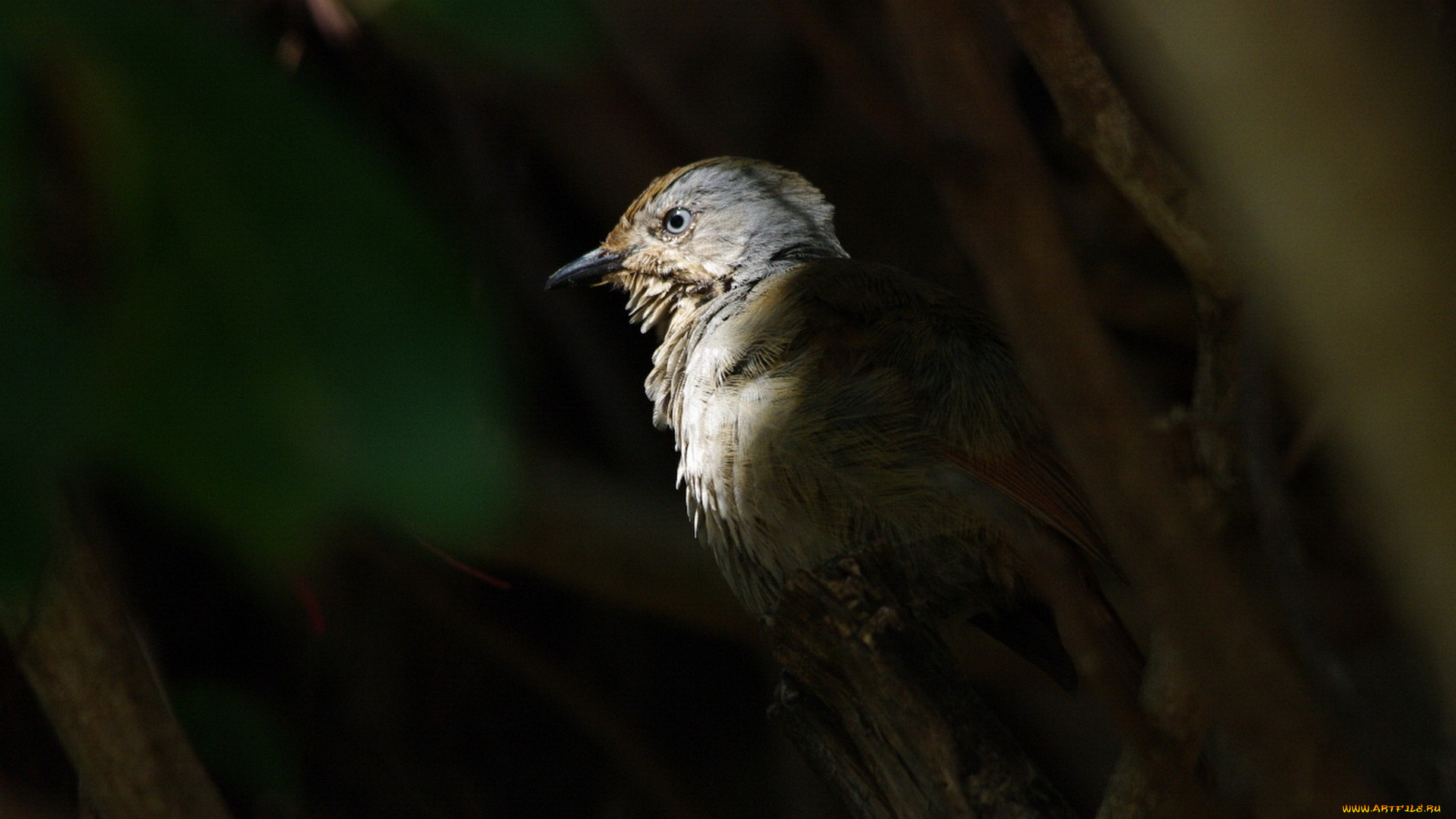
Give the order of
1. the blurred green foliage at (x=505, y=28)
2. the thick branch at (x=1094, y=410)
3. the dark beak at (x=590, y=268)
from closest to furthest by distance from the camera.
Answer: the blurred green foliage at (x=505, y=28) → the thick branch at (x=1094, y=410) → the dark beak at (x=590, y=268)

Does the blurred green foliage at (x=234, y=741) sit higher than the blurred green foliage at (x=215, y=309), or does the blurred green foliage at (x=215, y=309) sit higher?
the blurred green foliage at (x=215, y=309)

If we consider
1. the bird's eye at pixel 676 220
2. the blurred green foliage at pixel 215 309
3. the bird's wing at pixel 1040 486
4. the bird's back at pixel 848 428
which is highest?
the blurred green foliage at pixel 215 309

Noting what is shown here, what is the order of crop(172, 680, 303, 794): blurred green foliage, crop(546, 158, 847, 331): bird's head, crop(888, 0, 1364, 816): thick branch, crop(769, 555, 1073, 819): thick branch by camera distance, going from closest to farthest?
crop(888, 0, 1364, 816): thick branch, crop(769, 555, 1073, 819): thick branch, crop(172, 680, 303, 794): blurred green foliage, crop(546, 158, 847, 331): bird's head

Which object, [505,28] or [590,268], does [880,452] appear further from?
[505,28]

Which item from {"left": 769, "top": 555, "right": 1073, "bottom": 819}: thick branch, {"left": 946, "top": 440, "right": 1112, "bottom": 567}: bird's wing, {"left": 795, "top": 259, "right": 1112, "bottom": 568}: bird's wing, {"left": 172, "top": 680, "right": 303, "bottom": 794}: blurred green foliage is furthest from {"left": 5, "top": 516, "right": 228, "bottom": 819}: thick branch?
{"left": 946, "top": 440, "right": 1112, "bottom": 567}: bird's wing

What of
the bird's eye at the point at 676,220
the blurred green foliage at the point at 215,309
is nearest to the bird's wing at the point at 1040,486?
the bird's eye at the point at 676,220

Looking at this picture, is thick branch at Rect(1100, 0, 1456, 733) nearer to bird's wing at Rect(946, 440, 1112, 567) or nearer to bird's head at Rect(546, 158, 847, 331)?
bird's wing at Rect(946, 440, 1112, 567)

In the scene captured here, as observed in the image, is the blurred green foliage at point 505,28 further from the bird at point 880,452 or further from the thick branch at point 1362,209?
the bird at point 880,452
